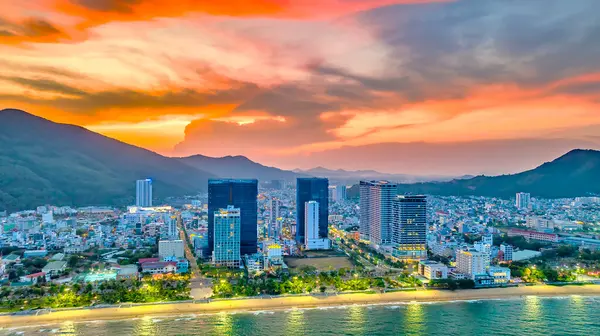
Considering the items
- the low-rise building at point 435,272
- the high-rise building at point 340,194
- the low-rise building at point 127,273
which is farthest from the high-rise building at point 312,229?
the high-rise building at point 340,194

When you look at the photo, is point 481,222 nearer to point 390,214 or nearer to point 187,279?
point 390,214

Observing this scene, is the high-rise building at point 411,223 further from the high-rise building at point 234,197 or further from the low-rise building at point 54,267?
the low-rise building at point 54,267

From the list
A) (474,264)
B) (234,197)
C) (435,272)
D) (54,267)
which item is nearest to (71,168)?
(234,197)

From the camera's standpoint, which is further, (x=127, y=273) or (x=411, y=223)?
(x=411, y=223)

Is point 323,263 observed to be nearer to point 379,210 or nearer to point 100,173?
point 379,210

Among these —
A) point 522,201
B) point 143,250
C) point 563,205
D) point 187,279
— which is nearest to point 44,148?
point 143,250

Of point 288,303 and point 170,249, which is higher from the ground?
point 170,249
